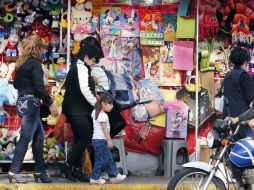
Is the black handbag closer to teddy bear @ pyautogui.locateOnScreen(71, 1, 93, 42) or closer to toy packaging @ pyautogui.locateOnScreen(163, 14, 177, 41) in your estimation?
toy packaging @ pyautogui.locateOnScreen(163, 14, 177, 41)

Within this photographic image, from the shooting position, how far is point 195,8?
12.2m

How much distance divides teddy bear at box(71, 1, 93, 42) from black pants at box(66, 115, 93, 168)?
5.63ft

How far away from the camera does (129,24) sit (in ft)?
40.1

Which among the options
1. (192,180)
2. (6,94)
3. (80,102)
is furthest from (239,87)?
(6,94)

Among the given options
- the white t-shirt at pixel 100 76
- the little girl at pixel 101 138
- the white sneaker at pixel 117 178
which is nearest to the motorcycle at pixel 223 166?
the little girl at pixel 101 138

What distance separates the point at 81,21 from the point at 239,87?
3.29m

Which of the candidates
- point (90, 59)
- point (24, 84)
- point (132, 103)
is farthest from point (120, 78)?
point (24, 84)

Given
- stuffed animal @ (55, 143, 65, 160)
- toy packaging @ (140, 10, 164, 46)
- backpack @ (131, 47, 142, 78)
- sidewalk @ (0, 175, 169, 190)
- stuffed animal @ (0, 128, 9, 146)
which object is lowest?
sidewalk @ (0, 175, 169, 190)

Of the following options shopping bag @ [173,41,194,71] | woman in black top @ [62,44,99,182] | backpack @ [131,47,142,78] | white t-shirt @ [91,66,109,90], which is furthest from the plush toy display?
shopping bag @ [173,41,194,71]

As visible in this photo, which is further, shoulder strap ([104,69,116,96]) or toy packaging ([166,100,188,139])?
toy packaging ([166,100,188,139])

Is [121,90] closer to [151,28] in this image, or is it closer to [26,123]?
[151,28]

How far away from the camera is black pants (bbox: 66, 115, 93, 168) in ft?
34.7

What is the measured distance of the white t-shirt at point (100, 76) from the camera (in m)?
11.5

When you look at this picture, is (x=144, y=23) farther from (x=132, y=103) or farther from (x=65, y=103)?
(x=65, y=103)
